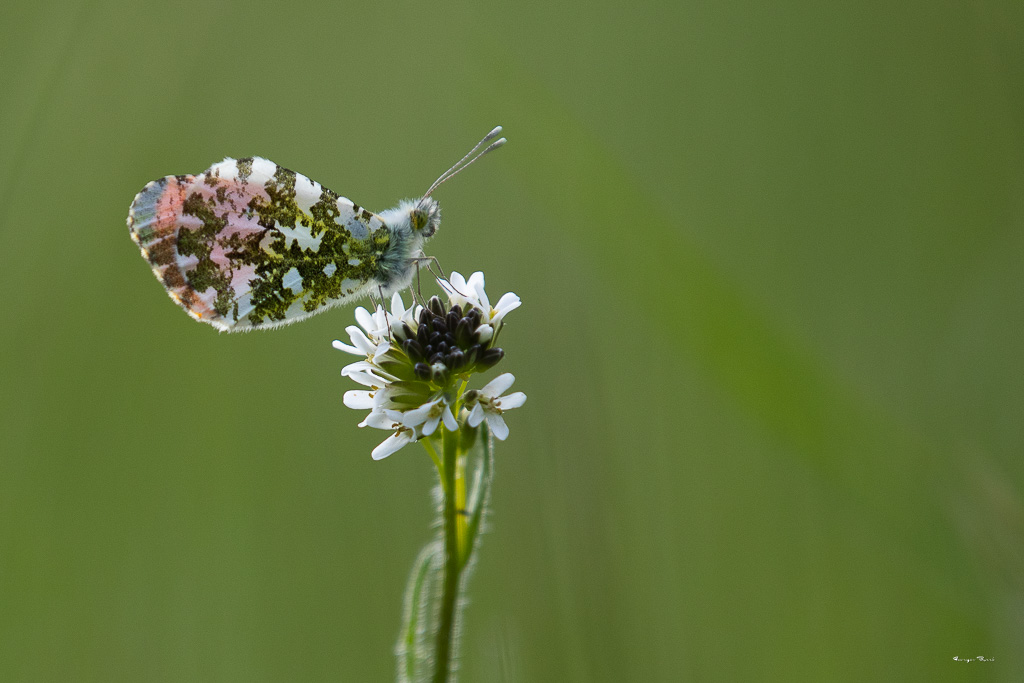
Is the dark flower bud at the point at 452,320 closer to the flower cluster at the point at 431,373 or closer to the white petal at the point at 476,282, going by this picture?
the flower cluster at the point at 431,373

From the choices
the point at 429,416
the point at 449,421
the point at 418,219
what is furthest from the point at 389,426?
the point at 418,219

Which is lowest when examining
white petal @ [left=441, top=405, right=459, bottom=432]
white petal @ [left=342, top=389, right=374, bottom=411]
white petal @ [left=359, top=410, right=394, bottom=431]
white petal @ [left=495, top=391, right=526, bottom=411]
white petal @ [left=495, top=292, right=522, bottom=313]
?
white petal @ [left=441, top=405, right=459, bottom=432]

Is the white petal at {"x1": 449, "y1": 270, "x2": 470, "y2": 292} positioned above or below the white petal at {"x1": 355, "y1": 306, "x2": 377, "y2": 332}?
above

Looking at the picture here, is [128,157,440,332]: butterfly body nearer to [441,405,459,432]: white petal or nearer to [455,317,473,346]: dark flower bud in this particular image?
[455,317,473,346]: dark flower bud

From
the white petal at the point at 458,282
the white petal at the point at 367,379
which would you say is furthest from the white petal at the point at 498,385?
the white petal at the point at 458,282

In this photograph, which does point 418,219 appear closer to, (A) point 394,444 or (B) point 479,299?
(B) point 479,299

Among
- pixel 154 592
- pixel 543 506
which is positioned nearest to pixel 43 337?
pixel 154 592

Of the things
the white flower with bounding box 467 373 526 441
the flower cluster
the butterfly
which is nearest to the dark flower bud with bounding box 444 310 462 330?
the flower cluster
